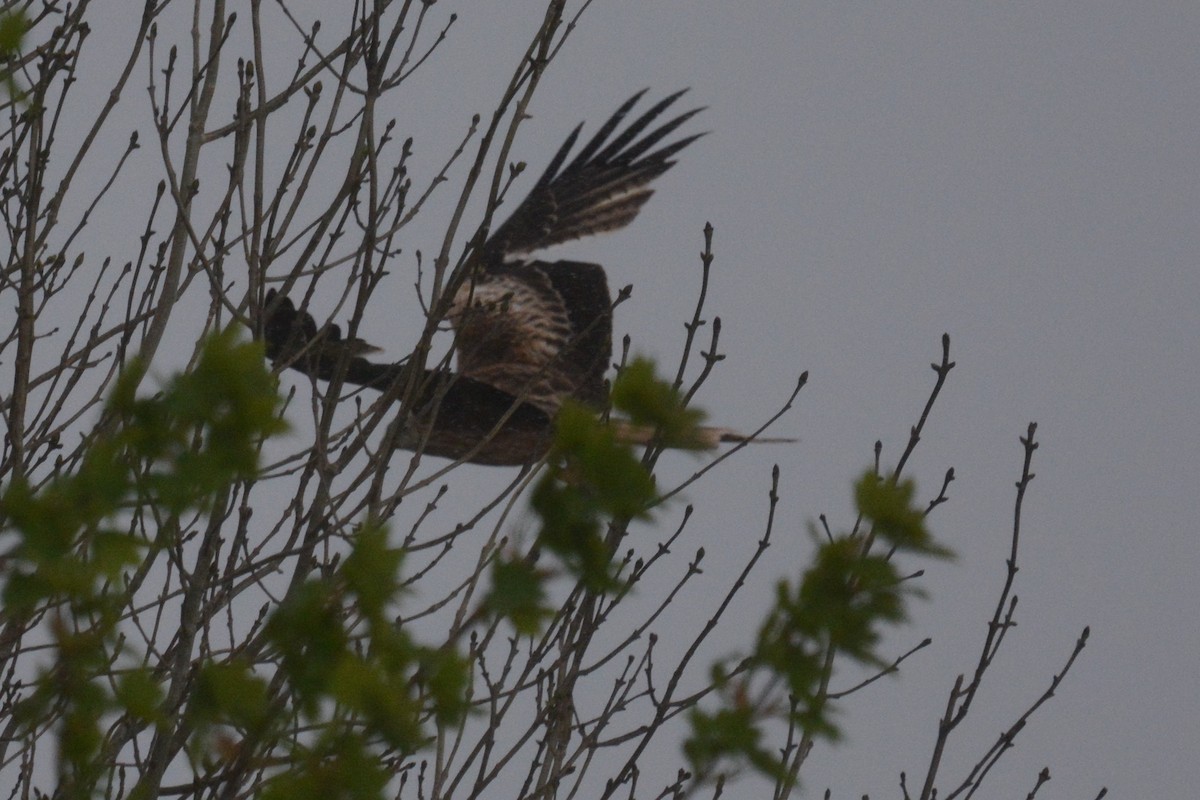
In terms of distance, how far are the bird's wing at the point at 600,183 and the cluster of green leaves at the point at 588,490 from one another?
7.12 m

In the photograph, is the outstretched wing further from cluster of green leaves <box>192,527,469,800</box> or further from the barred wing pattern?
cluster of green leaves <box>192,527,469,800</box>

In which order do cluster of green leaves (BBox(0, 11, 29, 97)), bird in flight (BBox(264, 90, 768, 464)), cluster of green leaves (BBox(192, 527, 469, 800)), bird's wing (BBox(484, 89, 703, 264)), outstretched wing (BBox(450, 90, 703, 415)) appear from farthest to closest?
bird's wing (BBox(484, 89, 703, 264))
outstretched wing (BBox(450, 90, 703, 415))
bird in flight (BBox(264, 90, 768, 464))
cluster of green leaves (BBox(0, 11, 29, 97))
cluster of green leaves (BBox(192, 527, 469, 800))

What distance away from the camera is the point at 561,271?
823 centimetres

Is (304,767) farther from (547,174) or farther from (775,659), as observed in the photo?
(547,174)

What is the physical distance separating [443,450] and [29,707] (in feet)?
16.8

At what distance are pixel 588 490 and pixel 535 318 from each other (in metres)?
6.17

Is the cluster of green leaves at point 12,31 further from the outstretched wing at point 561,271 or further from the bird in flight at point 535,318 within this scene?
the outstretched wing at point 561,271

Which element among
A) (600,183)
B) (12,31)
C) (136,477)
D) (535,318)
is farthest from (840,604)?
(600,183)

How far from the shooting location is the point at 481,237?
3.79 meters

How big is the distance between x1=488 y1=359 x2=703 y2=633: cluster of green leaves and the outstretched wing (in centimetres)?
468

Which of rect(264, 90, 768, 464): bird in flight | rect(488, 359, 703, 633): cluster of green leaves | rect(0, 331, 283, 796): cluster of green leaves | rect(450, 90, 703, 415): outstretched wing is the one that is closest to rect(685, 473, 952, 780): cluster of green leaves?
rect(488, 359, 703, 633): cluster of green leaves

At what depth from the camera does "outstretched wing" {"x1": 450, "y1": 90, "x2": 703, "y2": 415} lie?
7191 millimetres

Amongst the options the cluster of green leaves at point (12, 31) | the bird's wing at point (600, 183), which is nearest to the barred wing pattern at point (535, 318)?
the bird's wing at point (600, 183)

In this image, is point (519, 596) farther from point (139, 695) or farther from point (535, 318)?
point (535, 318)
